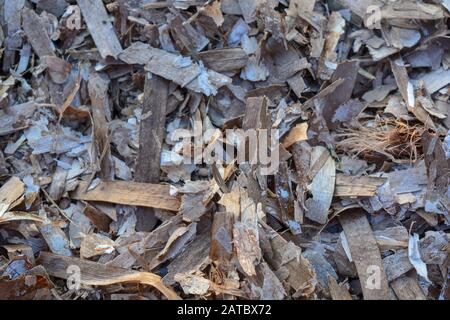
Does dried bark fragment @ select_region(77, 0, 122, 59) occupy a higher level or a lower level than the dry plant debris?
higher

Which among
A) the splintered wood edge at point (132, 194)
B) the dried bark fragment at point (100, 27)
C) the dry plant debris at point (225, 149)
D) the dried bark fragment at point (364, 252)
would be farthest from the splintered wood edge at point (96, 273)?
the dried bark fragment at point (100, 27)

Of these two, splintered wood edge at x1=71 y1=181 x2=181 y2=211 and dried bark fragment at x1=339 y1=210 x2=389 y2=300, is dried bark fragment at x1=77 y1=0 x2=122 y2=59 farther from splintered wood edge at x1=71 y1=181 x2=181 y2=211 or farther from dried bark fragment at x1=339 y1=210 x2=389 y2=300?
dried bark fragment at x1=339 y1=210 x2=389 y2=300

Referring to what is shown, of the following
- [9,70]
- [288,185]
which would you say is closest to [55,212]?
[9,70]

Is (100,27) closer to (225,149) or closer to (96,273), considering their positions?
(225,149)

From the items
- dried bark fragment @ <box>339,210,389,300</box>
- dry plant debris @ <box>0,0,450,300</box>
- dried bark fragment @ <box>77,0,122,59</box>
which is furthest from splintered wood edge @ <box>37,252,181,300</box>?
dried bark fragment @ <box>77,0,122,59</box>

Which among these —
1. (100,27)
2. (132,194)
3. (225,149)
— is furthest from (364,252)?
(100,27)

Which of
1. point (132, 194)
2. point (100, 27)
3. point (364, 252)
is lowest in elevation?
point (364, 252)

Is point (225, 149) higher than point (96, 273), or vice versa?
point (225, 149)

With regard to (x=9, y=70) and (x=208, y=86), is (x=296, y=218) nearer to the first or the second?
(x=208, y=86)
